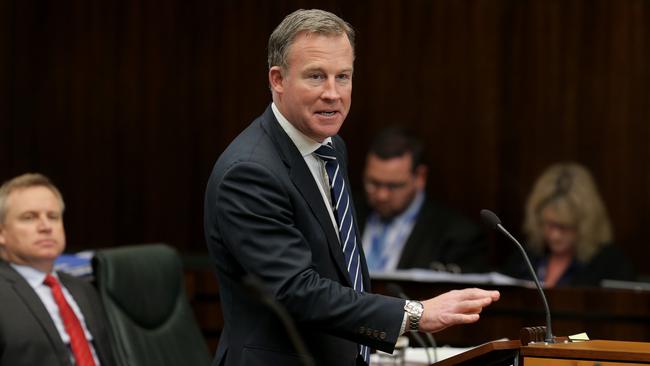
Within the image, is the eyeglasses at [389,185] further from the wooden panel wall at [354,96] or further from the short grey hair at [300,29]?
the short grey hair at [300,29]

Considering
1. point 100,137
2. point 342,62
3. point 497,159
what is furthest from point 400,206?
point 342,62

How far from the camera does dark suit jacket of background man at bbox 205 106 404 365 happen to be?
9.49 ft

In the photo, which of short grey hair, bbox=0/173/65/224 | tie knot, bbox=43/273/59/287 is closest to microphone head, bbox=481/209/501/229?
tie knot, bbox=43/273/59/287

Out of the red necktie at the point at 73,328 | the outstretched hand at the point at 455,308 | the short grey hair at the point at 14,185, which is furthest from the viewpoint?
the short grey hair at the point at 14,185

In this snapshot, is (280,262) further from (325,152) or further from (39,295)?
(39,295)

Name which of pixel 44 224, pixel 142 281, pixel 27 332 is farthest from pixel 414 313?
pixel 44 224

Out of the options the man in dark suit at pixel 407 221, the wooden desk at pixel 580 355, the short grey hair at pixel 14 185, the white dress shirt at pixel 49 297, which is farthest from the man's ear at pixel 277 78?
the man in dark suit at pixel 407 221

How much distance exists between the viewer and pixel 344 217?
124 inches

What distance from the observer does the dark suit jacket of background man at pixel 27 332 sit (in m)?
4.36

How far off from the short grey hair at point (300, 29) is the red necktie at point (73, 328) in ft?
6.17

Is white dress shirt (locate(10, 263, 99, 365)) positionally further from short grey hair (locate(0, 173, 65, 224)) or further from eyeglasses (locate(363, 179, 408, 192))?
eyeglasses (locate(363, 179, 408, 192))

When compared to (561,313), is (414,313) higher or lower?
higher

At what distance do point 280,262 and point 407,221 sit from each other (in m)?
3.87

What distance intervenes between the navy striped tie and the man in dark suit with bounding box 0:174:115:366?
1.65m
